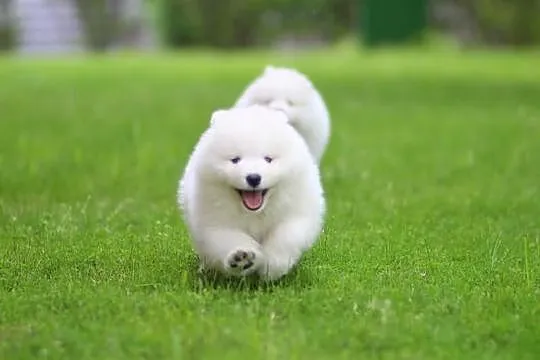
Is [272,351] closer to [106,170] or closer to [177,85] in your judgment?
[106,170]

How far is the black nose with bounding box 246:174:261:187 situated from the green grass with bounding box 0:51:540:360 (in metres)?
0.44

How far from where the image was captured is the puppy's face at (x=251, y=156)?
4.41 m

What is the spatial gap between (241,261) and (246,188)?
0.28 m

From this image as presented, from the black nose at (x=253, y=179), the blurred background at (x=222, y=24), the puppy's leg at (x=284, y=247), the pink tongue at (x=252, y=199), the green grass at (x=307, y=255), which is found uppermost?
the black nose at (x=253, y=179)

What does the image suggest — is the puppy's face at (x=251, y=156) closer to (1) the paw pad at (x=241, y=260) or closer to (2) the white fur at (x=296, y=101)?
(1) the paw pad at (x=241, y=260)

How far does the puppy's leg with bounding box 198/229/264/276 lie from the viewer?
4445 mm

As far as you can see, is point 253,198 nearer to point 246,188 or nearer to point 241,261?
point 246,188

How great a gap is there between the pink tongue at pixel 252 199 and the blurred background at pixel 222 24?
30.1m

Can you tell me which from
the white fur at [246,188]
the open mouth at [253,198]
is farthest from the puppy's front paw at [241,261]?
the open mouth at [253,198]

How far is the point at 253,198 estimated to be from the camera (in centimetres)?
451

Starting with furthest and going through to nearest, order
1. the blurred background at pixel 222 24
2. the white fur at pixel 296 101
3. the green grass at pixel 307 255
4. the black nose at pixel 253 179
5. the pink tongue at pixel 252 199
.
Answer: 1. the blurred background at pixel 222 24
2. the white fur at pixel 296 101
3. the pink tongue at pixel 252 199
4. the black nose at pixel 253 179
5. the green grass at pixel 307 255

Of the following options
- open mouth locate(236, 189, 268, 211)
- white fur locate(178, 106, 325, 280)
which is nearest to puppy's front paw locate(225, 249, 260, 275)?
white fur locate(178, 106, 325, 280)

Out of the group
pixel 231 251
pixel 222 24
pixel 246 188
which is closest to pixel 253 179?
pixel 246 188

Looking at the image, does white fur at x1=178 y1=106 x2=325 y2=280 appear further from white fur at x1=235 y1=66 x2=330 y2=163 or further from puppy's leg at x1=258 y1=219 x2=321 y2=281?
white fur at x1=235 y1=66 x2=330 y2=163
